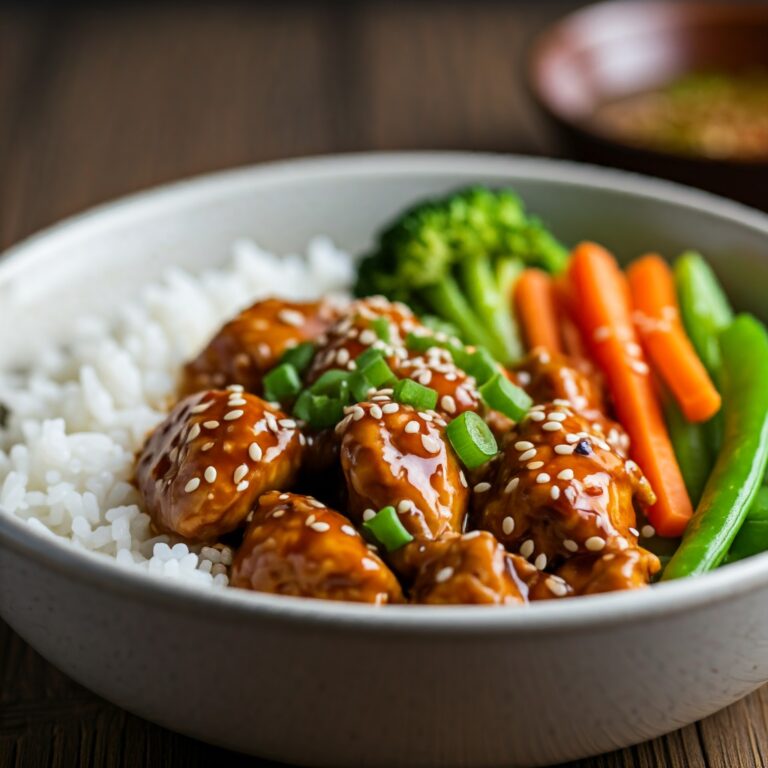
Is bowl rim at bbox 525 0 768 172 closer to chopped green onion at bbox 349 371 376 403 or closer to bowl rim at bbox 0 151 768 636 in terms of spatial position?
chopped green onion at bbox 349 371 376 403

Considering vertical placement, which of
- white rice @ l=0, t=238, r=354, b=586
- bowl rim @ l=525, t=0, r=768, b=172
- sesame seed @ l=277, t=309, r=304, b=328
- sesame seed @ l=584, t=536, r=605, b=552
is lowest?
white rice @ l=0, t=238, r=354, b=586

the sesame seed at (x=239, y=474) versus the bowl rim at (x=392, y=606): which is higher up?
the bowl rim at (x=392, y=606)

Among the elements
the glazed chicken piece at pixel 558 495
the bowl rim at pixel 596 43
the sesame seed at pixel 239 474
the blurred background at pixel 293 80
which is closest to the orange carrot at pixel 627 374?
the glazed chicken piece at pixel 558 495

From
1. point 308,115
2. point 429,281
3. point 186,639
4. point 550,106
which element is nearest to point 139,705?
point 186,639

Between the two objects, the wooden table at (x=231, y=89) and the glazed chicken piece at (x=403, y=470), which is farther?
the wooden table at (x=231, y=89)

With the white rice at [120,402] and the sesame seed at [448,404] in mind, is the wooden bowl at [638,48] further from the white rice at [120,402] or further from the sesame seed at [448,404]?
the sesame seed at [448,404]

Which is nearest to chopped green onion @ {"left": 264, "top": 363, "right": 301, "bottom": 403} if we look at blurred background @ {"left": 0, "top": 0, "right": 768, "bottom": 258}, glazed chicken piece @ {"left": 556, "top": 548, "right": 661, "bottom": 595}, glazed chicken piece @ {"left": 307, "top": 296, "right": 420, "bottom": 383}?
glazed chicken piece @ {"left": 307, "top": 296, "right": 420, "bottom": 383}
